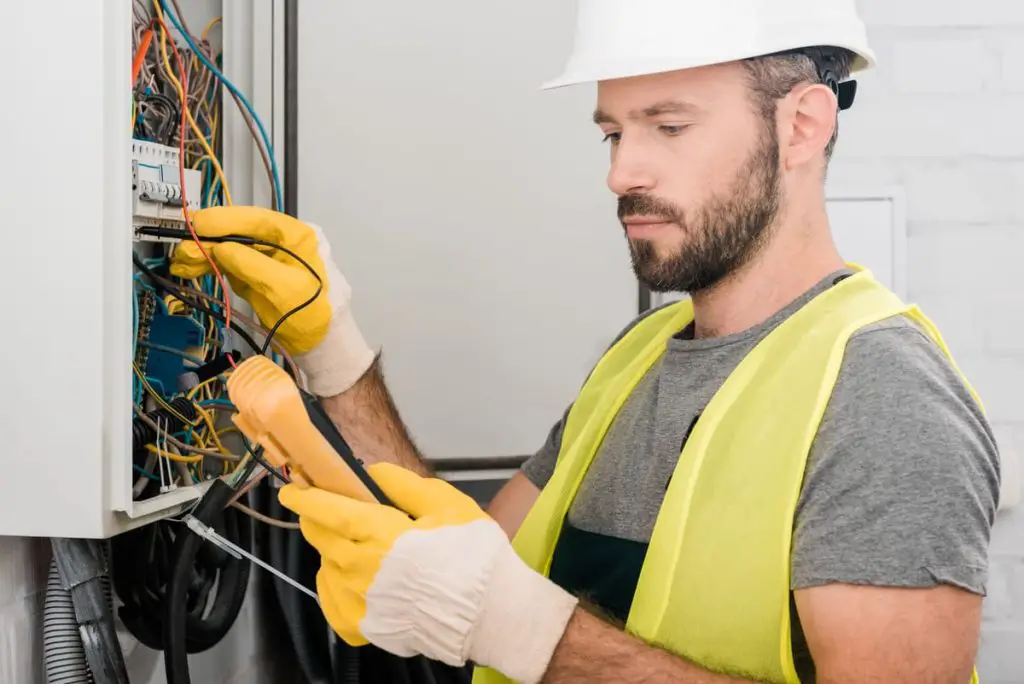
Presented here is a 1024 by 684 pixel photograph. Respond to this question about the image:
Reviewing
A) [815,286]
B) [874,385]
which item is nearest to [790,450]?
[874,385]

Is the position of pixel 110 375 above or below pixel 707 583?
above

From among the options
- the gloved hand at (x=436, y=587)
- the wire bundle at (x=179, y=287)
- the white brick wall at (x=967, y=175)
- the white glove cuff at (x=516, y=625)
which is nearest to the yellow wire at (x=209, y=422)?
the wire bundle at (x=179, y=287)

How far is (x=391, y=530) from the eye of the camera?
882 mm

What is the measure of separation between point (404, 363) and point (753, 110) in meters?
0.72

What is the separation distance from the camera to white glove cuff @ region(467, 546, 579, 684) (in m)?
0.89

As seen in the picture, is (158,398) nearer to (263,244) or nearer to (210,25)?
(263,244)

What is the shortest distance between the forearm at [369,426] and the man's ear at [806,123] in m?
0.61

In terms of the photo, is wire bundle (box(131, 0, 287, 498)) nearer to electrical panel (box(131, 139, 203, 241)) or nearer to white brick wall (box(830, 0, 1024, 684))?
electrical panel (box(131, 139, 203, 241))

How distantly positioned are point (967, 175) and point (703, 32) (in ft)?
3.35

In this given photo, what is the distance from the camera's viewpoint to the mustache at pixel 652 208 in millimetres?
1088

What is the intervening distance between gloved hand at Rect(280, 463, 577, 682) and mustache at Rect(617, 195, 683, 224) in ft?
1.27

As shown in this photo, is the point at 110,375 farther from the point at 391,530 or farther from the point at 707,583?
the point at 707,583

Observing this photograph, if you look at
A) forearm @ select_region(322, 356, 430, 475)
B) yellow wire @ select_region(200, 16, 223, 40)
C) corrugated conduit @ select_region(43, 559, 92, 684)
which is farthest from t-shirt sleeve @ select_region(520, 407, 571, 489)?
yellow wire @ select_region(200, 16, 223, 40)

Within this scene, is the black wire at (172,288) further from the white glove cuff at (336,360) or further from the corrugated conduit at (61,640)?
the corrugated conduit at (61,640)
